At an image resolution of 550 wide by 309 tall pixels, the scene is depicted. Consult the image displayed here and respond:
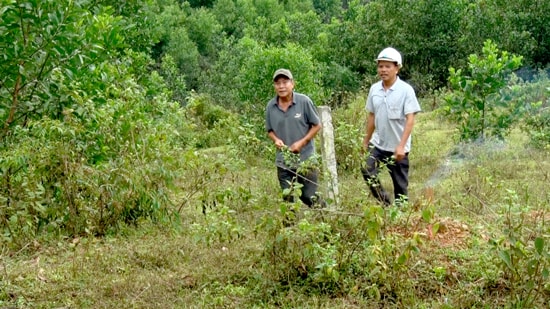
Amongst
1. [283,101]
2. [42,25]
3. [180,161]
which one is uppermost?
[42,25]

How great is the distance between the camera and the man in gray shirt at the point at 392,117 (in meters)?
6.09

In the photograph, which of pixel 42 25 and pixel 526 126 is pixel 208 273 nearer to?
pixel 42 25

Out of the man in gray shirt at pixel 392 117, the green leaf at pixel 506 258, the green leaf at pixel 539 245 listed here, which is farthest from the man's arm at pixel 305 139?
the green leaf at pixel 539 245

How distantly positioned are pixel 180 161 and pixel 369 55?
18444 mm

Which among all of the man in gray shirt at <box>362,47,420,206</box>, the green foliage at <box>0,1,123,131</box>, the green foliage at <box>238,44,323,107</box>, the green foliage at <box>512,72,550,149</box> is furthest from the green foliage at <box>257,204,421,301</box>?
the green foliage at <box>238,44,323,107</box>

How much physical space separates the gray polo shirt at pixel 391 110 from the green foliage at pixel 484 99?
3621mm

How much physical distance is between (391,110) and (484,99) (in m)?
4.11

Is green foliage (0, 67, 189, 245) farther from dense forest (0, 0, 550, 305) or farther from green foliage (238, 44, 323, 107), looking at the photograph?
green foliage (238, 44, 323, 107)

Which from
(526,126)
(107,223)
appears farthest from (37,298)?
(526,126)

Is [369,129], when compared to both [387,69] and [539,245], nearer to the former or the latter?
[387,69]

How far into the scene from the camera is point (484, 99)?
9.88m

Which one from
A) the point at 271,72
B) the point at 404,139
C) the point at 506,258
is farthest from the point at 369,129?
the point at 271,72

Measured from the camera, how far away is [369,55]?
24.0m

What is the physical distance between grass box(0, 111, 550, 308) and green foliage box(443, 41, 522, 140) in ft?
14.0
